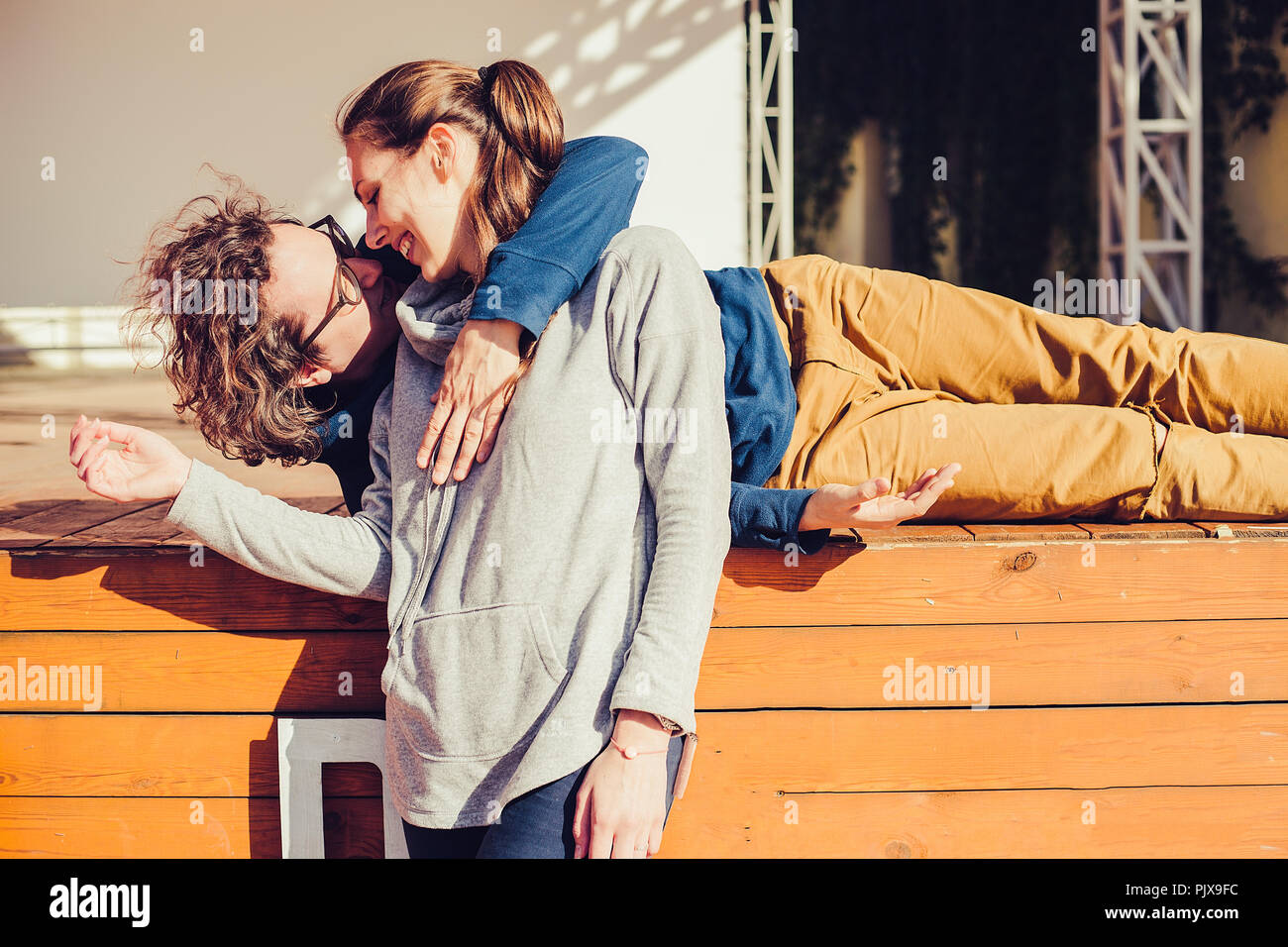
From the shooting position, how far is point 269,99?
6.20m

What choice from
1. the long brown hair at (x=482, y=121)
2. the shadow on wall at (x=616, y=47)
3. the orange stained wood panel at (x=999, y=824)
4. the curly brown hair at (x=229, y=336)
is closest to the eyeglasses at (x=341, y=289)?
the curly brown hair at (x=229, y=336)

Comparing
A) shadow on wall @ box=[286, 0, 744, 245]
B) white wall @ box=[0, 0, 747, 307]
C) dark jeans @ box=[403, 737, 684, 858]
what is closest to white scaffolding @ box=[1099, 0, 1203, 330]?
white wall @ box=[0, 0, 747, 307]

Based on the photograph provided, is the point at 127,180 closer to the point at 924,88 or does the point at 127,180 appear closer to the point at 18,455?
the point at 18,455

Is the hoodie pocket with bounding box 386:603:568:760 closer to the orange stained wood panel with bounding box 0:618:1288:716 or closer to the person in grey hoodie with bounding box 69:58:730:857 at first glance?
the person in grey hoodie with bounding box 69:58:730:857

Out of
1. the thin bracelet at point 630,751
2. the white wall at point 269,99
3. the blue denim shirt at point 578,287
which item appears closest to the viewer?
the thin bracelet at point 630,751

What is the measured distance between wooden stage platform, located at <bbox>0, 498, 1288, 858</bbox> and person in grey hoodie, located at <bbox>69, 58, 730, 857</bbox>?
254mm

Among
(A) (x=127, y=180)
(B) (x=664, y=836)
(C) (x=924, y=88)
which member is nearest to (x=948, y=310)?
(B) (x=664, y=836)

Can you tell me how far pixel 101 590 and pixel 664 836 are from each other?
90cm

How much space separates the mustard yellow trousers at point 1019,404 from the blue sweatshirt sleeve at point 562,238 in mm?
459

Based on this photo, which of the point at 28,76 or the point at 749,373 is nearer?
the point at 749,373

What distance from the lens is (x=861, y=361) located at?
1712 mm

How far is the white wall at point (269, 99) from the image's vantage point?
582 centimetres

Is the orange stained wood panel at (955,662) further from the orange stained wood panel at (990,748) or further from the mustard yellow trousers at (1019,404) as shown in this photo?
the mustard yellow trousers at (1019,404)

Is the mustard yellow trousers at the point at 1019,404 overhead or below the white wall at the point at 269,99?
below
